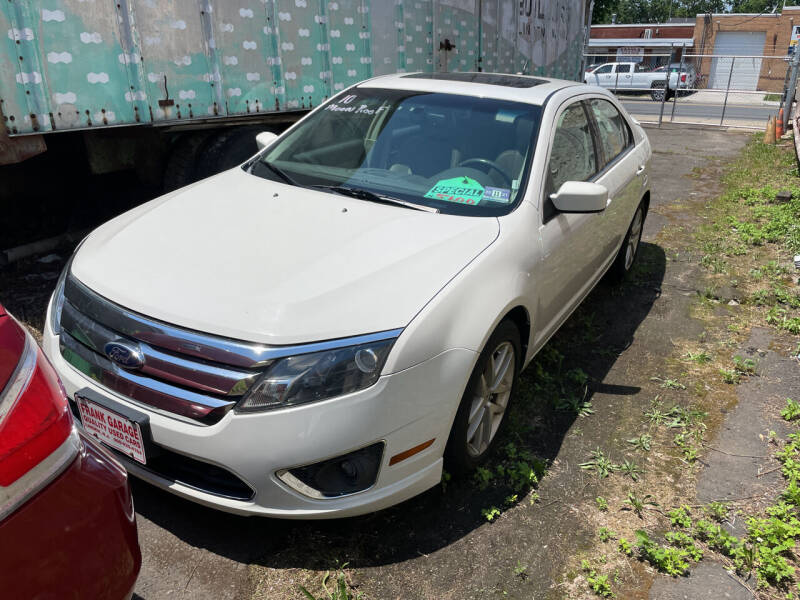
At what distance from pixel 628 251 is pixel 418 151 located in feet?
8.23

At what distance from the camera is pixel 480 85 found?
12.3 ft

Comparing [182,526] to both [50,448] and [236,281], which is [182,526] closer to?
[236,281]

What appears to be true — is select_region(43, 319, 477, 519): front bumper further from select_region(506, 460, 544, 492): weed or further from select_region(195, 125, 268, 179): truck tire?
select_region(195, 125, 268, 179): truck tire

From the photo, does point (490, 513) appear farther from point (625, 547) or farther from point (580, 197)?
point (580, 197)

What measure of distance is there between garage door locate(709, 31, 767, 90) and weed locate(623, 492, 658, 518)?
138 ft

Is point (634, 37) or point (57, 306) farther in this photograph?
point (634, 37)

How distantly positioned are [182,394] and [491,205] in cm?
166

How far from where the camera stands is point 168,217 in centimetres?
296

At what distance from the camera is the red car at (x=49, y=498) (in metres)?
1.24

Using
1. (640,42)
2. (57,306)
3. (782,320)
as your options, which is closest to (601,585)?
(57,306)

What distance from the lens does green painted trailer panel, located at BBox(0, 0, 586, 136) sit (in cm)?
398

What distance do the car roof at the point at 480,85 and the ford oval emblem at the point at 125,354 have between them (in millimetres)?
2296

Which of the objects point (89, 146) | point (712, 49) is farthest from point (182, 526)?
point (712, 49)

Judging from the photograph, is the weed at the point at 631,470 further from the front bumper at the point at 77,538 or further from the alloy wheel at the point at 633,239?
the alloy wheel at the point at 633,239
